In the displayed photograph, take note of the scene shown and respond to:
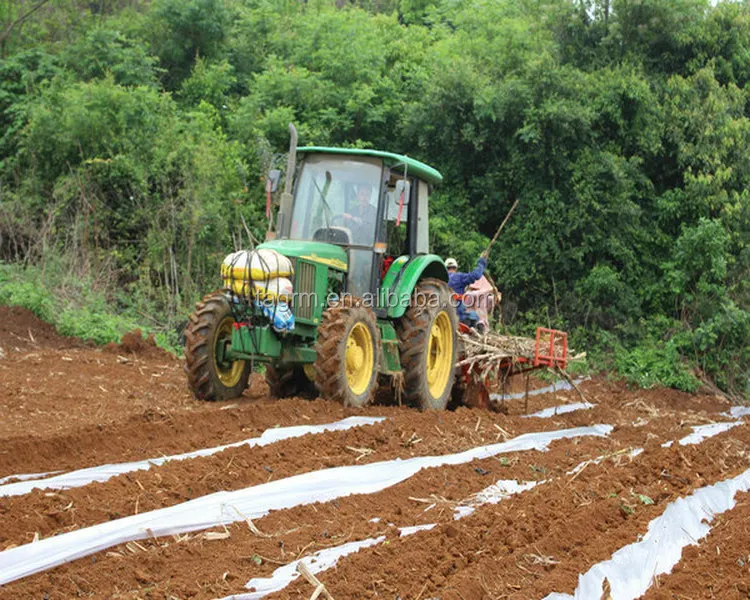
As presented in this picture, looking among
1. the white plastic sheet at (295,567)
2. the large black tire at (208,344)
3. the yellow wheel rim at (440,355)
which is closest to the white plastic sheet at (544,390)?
the yellow wheel rim at (440,355)

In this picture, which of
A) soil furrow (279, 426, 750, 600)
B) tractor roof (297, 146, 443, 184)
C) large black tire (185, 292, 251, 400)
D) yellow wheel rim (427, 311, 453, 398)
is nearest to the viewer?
soil furrow (279, 426, 750, 600)

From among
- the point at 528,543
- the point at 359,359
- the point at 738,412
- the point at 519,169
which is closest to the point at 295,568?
the point at 528,543

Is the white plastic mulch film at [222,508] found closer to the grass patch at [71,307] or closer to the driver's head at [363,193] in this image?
the driver's head at [363,193]

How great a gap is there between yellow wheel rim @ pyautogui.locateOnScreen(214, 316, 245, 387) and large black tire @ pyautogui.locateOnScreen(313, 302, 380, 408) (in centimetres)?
113

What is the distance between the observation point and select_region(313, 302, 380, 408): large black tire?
868 cm

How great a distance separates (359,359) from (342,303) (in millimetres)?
571

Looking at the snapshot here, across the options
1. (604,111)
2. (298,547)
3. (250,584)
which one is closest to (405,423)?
(298,547)

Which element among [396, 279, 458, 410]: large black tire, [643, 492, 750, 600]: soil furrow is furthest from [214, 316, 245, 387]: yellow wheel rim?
[643, 492, 750, 600]: soil furrow

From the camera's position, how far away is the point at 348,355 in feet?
29.6

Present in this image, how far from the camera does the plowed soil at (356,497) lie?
468 centimetres

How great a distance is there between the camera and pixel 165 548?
4.99 meters

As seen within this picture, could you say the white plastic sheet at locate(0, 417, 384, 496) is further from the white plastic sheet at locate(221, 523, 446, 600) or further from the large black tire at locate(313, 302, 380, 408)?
the white plastic sheet at locate(221, 523, 446, 600)

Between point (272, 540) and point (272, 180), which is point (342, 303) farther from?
point (272, 540)

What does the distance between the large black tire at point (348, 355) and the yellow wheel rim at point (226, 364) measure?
1127mm
